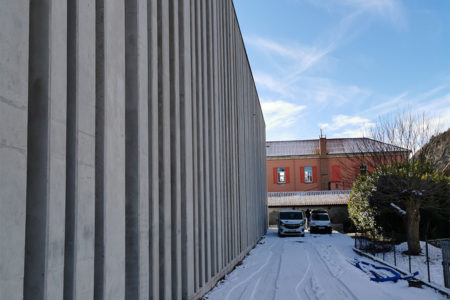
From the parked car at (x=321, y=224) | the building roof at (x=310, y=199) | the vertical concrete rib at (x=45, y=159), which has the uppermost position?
the vertical concrete rib at (x=45, y=159)

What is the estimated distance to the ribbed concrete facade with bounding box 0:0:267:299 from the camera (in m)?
3.08

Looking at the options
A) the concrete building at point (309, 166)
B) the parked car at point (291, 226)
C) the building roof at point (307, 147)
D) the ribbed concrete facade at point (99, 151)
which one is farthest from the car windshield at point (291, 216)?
the building roof at point (307, 147)

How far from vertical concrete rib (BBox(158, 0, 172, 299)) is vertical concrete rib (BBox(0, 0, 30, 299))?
3.17m

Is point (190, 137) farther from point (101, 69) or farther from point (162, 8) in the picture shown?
point (101, 69)

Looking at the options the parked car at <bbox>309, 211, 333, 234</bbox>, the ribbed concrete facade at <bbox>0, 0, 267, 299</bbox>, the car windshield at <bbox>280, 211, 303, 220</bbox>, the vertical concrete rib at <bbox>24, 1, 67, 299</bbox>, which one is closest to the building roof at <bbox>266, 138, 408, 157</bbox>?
the parked car at <bbox>309, 211, 333, 234</bbox>

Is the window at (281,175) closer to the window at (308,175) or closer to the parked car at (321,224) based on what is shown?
the window at (308,175)

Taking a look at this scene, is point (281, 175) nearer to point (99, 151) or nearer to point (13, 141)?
point (99, 151)

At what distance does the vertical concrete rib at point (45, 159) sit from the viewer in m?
3.25

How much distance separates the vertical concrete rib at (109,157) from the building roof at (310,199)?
36014mm

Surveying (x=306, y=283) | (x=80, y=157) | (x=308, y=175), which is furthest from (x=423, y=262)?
(x=308, y=175)

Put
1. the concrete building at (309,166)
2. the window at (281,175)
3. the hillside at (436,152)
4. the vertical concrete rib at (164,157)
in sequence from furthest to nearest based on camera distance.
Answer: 1. the window at (281,175)
2. the concrete building at (309,166)
3. the hillside at (436,152)
4. the vertical concrete rib at (164,157)

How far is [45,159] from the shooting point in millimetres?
3314

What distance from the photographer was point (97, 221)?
4191 millimetres

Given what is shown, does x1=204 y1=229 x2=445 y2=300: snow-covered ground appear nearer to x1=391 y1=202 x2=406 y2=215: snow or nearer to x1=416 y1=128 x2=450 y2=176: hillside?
x1=391 y1=202 x2=406 y2=215: snow
